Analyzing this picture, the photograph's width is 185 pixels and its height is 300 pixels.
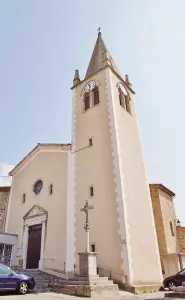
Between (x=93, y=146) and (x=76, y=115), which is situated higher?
(x=76, y=115)

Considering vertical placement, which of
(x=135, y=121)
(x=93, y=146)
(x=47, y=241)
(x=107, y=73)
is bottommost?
(x=47, y=241)

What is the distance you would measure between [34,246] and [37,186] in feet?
13.3

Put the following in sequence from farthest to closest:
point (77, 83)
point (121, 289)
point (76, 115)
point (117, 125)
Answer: point (77, 83) → point (76, 115) → point (117, 125) → point (121, 289)

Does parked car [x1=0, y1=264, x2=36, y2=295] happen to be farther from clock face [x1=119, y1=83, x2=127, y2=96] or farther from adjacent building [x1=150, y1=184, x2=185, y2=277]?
clock face [x1=119, y1=83, x2=127, y2=96]

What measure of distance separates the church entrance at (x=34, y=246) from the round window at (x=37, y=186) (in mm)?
2374

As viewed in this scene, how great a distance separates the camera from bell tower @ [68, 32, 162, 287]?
13180 millimetres

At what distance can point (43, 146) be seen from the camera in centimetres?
Result: 1959

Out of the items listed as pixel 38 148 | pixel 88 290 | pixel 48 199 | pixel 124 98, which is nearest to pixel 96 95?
pixel 124 98

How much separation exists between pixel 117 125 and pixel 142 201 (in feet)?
16.6

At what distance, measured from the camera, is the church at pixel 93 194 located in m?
13.6

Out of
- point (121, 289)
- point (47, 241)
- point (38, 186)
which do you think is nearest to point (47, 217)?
point (47, 241)

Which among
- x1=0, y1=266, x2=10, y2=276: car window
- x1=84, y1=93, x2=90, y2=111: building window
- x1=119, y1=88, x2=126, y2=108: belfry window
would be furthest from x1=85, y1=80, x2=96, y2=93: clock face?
x1=0, y1=266, x2=10, y2=276: car window

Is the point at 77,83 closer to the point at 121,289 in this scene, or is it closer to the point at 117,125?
the point at 117,125

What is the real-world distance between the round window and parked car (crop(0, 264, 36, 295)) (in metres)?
8.65
